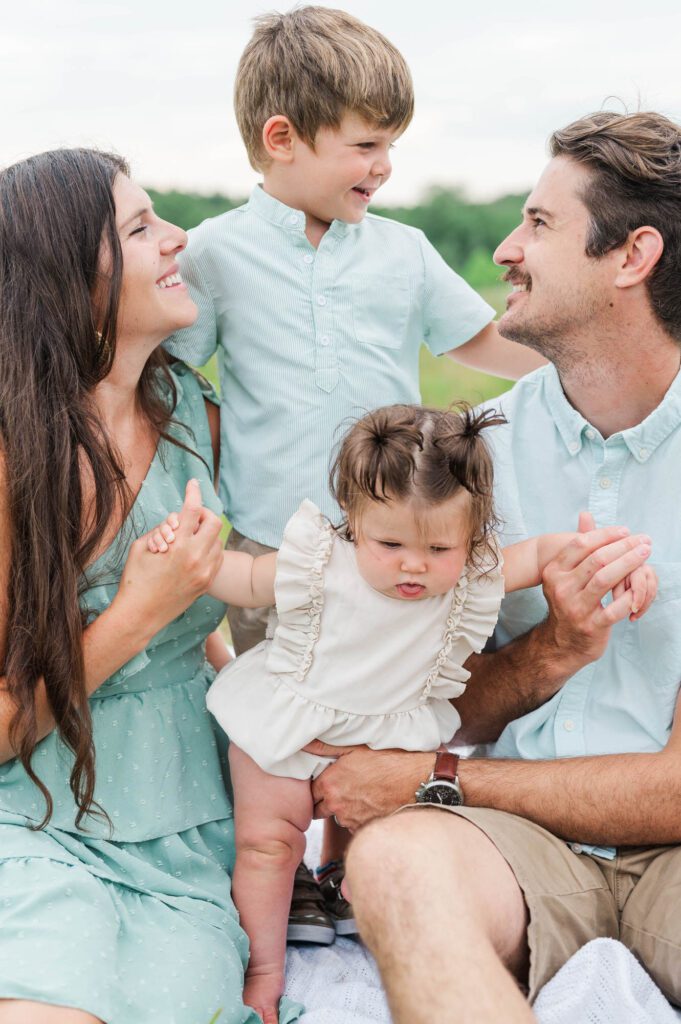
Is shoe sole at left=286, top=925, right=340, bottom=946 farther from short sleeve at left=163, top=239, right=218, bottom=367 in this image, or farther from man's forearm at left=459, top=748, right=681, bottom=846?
short sleeve at left=163, top=239, right=218, bottom=367

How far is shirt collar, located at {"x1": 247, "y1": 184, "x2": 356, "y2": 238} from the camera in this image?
2.63m

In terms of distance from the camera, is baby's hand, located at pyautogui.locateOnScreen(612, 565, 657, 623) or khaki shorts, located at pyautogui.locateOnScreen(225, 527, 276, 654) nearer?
baby's hand, located at pyautogui.locateOnScreen(612, 565, 657, 623)

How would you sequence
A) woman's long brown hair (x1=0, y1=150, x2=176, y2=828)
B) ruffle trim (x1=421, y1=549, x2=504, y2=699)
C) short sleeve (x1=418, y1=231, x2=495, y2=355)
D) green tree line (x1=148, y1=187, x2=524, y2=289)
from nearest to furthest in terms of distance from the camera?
woman's long brown hair (x1=0, y1=150, x2=176, y2=828), ruffle trim (x1=421, y1=549, x2=504, y2=699), short sleeve (x1=418, y1=231, x2=495, y2=355), green tree line (x1=148, y1=187, x2=524, y2=289)

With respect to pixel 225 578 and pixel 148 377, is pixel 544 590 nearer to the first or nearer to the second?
pixel 225 578

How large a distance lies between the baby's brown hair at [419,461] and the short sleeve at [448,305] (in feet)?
2.29

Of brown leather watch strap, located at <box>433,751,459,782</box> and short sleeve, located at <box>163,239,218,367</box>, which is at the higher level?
short sleeve, located at <box>163,239,218,367</box>

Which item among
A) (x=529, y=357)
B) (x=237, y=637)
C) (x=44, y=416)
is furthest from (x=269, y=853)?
(x=529, y=357)

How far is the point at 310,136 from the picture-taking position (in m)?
2.52

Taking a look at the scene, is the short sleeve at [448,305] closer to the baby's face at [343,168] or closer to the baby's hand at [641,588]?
the baby's face at [343,168]

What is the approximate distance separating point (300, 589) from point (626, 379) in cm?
89

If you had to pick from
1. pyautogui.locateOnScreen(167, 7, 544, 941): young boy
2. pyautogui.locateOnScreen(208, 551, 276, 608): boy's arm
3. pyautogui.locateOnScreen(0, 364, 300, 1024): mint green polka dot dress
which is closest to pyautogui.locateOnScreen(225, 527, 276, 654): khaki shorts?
pyautogui.locateOnScreen(167, 7, 544, 941): young boy

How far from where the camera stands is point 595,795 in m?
2.17

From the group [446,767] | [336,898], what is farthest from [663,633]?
[336,898]

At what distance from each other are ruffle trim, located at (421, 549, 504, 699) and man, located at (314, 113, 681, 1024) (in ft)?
0.45
